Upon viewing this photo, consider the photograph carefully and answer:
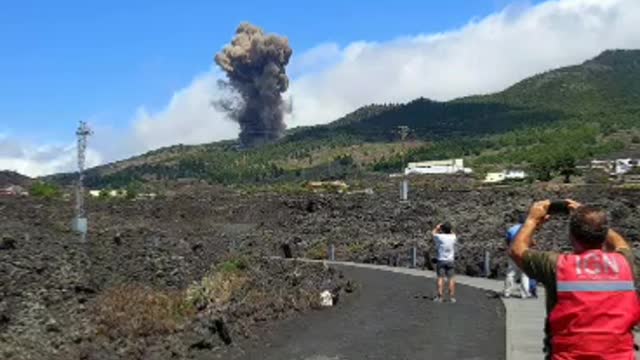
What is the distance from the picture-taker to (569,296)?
4.60 meters

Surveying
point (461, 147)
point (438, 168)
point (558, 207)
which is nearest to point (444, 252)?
point (558, 207)

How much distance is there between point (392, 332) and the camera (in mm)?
13844

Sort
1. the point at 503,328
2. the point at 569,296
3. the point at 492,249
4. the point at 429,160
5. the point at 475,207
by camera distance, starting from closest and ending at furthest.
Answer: the point at 569,296 → the point at 503,328 → the point at 492,249 → the point at 475,207 → the point at 429,160

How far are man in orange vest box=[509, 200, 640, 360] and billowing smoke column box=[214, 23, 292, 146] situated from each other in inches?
6654

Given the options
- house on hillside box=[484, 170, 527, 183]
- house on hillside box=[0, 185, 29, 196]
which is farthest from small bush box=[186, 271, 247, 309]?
house on hillside box=[484, 170, 527, 183]

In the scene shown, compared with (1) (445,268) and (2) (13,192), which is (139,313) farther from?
(2) (13,192)

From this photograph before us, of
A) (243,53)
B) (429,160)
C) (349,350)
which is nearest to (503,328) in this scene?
(349,350)

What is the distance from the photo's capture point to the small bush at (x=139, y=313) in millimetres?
13844

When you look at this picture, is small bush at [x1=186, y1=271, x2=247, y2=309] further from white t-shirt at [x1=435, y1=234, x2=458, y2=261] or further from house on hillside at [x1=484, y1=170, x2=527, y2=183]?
house on hillside at [x1=484, y1=170, x2=527, y2=183]

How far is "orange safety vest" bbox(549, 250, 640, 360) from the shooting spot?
176 inches

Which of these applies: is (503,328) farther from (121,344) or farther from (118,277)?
(118,277)

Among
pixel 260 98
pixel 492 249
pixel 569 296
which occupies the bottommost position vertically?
pixel 492 249

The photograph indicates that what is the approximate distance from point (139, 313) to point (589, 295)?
10846 mm

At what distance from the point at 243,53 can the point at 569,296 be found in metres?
173
